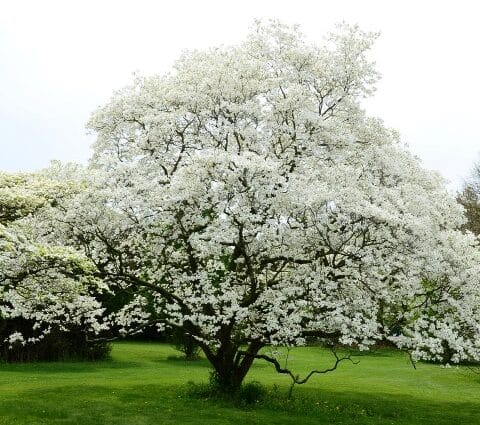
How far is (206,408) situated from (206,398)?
175cm

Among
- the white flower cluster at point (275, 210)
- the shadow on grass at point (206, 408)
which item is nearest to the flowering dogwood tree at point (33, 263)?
the white flower cluster at point (275, 210)

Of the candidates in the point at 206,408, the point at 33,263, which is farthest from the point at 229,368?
the point at 33,263

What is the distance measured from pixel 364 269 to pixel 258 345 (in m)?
5.50

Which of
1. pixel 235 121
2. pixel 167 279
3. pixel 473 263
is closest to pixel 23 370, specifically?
pixel 167 279

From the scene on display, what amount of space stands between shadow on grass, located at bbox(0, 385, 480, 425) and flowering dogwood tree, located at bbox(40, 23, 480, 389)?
219cm

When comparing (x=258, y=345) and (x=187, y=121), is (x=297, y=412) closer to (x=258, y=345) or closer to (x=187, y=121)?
(x=258, y=345)

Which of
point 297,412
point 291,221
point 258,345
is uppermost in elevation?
point 291,221

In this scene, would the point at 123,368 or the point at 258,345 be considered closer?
the point at 258,345

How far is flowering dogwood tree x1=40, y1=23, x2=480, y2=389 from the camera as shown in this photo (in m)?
18.5

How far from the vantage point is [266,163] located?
1783 centimetres

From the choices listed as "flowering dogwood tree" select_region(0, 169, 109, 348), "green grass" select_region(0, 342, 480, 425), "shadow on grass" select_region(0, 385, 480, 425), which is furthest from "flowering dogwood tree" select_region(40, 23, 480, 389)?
"green grass" select_region(0, 342, 480, 425)

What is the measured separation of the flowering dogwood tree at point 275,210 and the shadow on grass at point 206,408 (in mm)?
2192

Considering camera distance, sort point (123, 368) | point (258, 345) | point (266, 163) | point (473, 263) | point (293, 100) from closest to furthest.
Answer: point (266, 163)
point (473, 263)
point (293, 100)
point (258, 345)
point (123, 368)

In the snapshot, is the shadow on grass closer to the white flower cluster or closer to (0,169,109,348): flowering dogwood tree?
the white flower cluster
